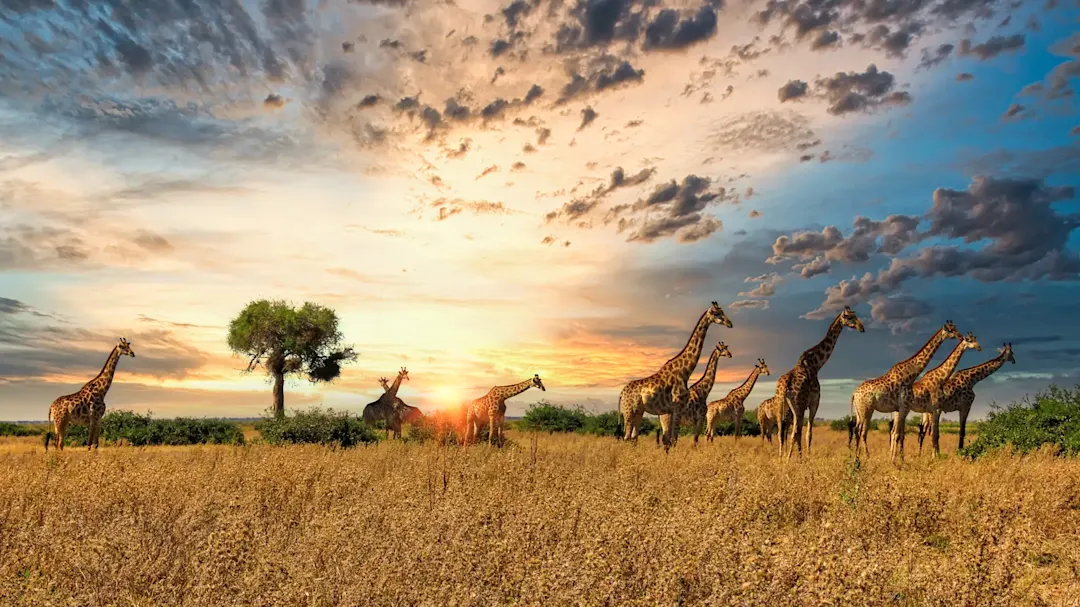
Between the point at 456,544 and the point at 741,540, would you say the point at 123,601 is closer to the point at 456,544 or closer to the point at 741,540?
the point at 456,544

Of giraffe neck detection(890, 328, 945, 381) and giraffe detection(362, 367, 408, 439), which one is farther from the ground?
giraffe neck detection(890, 328, 945, 381)

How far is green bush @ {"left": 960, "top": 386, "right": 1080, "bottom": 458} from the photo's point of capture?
737 inches

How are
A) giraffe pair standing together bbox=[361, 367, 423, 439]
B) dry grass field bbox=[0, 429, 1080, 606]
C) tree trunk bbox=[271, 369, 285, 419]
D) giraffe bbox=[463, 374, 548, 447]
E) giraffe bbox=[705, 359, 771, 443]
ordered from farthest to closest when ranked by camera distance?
tree trunk bbox=[271, 369, 285, 419]
giraffe pair standing together bbox=[361, 367, 423, 439]
giraffe bbox=[705, 359, 771, 443]
giraffe bbox=[463, 374, 548, 447]
dry grass field bbox=[0, 429, 1080, 606]

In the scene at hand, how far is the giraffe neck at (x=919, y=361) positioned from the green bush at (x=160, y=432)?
2255cm

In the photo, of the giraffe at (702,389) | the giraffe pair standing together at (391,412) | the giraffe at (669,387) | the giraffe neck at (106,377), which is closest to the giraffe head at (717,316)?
the giraffe at (669,387)

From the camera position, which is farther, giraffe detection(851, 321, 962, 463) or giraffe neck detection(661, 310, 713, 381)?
giraffe detection(851, 321, 962, 463)

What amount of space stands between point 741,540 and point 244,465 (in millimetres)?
9039

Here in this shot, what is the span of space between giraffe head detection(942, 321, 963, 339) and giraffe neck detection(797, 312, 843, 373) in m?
4.14

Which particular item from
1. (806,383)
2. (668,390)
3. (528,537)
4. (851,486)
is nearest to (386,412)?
(668,390)

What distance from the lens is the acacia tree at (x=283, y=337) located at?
1844 inches

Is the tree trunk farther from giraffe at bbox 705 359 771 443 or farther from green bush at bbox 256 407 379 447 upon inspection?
giraffe at bbox 705 359 771 443

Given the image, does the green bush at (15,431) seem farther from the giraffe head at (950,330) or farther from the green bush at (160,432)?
the giraffe head at (950,330)

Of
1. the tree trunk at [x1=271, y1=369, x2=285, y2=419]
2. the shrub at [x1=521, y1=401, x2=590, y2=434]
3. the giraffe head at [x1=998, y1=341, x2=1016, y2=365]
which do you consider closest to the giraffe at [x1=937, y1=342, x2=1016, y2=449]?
the giraffe head at [x1=998, y1=341, x2=1016, y2=365]

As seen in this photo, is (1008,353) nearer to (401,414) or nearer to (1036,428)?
(1036,428)
